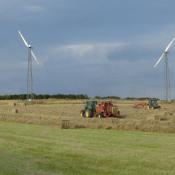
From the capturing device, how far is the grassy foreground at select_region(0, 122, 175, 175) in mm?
18656

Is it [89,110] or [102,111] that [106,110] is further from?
[89,110]

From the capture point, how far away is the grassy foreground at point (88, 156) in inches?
734

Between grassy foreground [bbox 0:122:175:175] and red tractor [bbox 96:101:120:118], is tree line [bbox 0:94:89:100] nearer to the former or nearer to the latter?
red tractor [bbox 96:101:120:118]

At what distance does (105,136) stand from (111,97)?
113m

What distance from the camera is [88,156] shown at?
2202 cm

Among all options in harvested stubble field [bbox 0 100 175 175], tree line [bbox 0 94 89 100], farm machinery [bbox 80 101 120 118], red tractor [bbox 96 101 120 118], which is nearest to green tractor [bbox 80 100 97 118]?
farm machinery [bbox 80 101 120 118]

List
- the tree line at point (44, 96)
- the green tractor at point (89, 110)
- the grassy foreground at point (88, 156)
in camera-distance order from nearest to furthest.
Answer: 1. the grassy foreground at point (88, 156)
2. the green tractor at point (89, 110)
3. the tree line at point (44, 96)

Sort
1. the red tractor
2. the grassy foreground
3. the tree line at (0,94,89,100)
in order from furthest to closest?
the tree line at (0,94,89,100)
the red tractor
the grassy foreground

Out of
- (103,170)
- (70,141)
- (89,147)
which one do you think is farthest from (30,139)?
(103,170)

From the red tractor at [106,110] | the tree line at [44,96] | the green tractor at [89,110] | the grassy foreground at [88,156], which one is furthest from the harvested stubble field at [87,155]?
the tree line at [44,96]

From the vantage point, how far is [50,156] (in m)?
22.5

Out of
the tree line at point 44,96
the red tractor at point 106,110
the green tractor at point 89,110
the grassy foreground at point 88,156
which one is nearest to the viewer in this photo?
the grassy foreground at point 88,156

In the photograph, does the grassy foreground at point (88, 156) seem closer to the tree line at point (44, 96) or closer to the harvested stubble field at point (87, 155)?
the harvested stubble field at point (87, 155)

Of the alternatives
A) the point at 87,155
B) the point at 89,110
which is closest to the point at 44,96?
the point at 89,110
